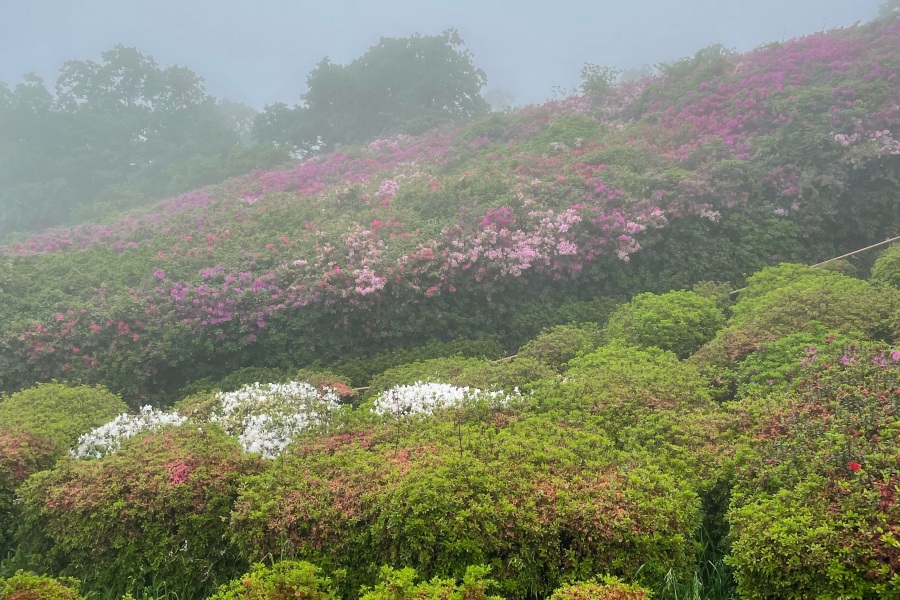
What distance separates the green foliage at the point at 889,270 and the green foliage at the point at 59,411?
34.7 ft

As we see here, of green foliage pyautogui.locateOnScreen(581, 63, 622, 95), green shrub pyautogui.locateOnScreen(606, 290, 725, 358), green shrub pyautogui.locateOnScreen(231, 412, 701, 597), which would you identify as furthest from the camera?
green foliage pyautogui.locateOnScreen(581, 63, 622, 95)

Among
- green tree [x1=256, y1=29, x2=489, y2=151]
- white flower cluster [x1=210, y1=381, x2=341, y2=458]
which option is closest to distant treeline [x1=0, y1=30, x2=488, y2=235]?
green tree [x1=256, y1=29, x2=489, y2=151]

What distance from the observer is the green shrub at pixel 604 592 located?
126 inches

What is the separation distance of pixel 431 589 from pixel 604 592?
1.00m

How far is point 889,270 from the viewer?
8.03 meters

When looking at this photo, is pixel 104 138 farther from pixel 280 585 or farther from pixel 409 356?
pixel 280 585

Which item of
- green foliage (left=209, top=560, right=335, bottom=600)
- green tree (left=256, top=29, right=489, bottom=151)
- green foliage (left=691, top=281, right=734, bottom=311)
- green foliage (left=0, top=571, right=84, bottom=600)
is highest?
green tree (left=256, top=29, right=489, bottom=151)

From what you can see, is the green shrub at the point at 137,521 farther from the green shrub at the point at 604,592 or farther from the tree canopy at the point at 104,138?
the tree canopy at the point at 104,138

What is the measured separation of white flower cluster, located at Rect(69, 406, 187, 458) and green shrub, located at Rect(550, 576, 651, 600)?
5.01 metres

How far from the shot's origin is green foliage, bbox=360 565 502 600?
3.26 meters

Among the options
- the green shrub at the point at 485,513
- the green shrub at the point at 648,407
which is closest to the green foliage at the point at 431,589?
the green shrub at the point at 485,513

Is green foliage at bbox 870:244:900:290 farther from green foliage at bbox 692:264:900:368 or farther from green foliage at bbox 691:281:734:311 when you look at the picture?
green foliage at bbox 691:281:734:311

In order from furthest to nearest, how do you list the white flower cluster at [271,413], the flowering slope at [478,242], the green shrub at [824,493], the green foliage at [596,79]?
the green foliage at [596,79], the flowering slope at [478,242], the white flower cluster at [271,413], the green shrub at [824,493]

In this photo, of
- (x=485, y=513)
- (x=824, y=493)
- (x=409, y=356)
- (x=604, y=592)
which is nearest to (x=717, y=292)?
(x=409, y=356)
